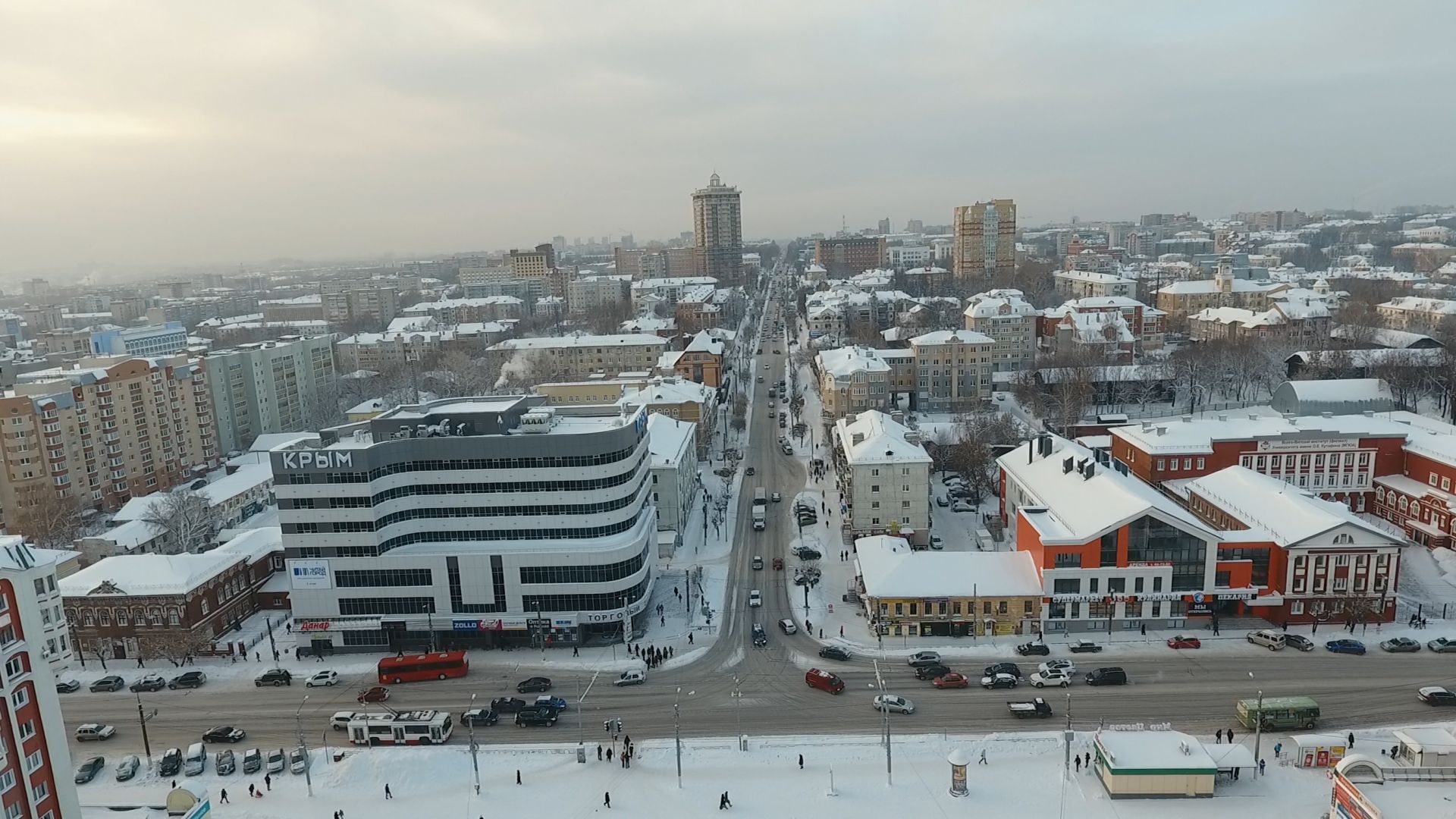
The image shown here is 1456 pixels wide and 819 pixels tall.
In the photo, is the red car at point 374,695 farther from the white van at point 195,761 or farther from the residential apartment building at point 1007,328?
the residential apartment building at point 1007,328

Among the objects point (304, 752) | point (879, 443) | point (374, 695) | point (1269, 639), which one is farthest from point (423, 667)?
point (1269, 639)

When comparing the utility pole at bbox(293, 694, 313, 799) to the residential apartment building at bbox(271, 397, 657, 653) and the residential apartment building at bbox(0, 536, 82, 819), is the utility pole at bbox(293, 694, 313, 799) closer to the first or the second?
the residential apartment building at bbox(271, 397, 657, 653)

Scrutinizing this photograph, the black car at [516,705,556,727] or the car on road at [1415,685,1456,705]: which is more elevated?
the black car at [516,705,556,727]

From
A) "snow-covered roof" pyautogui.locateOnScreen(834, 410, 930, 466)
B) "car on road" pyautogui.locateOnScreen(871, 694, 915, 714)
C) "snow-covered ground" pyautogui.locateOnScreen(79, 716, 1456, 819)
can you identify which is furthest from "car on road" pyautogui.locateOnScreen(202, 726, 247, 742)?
"snow-covered roof" pyautogui.locateOnScreen(834, 410, 930, 466)

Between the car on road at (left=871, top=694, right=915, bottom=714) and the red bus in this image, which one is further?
the red bus

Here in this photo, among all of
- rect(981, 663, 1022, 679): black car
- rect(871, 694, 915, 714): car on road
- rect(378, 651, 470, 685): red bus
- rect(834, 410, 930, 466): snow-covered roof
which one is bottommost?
rect(871, 694, 915, 714): car on road

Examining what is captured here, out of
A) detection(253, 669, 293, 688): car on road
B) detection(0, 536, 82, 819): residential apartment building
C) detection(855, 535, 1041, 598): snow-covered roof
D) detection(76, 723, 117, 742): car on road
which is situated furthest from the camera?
Answer: detection(855, 535, 1041, 598): snow-covered roof

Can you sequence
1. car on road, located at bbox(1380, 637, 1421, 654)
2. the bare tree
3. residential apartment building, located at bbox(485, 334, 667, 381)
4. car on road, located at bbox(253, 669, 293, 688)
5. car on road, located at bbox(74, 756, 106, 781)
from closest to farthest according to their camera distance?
1. car on road, located at bbox(74, 756, 106, 781)
2. car on road, located at bbox(1380, 637, 1421, 654)
3. car on road, located at bbox(253, 669, 293, 688)
4. the bare tree
5. residential apartment building, located at bbox(485, 334, 667, 381)

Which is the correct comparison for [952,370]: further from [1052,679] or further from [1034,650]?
[1052,679]
